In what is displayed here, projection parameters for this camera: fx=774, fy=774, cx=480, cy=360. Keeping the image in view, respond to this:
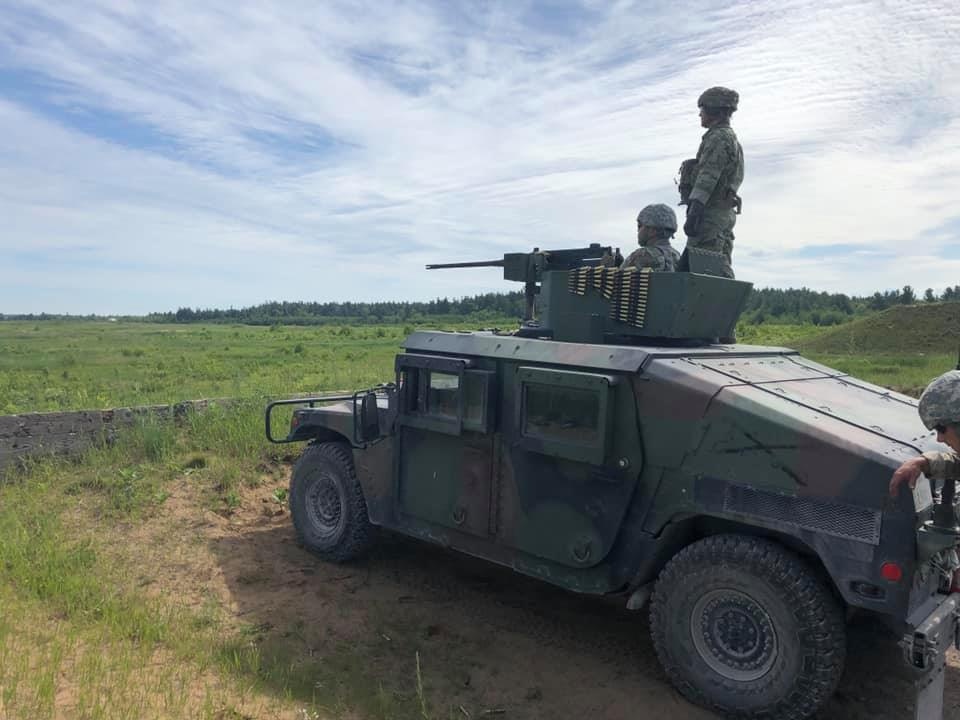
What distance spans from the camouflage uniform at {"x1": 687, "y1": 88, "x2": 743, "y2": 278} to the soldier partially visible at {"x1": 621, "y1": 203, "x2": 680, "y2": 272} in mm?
276

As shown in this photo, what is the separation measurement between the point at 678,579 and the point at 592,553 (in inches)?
20.4

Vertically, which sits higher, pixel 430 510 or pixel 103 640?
pixel 430 510

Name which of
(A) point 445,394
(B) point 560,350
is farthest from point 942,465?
(A) point 445,394

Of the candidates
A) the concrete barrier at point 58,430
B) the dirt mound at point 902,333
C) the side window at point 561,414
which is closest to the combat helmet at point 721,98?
the side window at point 561,414

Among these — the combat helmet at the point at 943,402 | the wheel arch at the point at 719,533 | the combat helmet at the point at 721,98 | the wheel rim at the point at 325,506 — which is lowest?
the wheel rim at the point at 325,506

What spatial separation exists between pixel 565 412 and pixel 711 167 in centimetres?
231

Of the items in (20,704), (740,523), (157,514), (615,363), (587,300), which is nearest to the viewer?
(20,704)

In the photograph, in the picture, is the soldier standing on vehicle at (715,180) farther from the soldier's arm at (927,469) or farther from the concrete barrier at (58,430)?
the concrete barrier at (58,430)

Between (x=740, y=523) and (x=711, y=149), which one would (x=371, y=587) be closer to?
(x=740, y=523)

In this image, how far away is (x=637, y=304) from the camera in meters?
4.94

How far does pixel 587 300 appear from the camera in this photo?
520cm

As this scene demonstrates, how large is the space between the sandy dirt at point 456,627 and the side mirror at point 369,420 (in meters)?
1.11

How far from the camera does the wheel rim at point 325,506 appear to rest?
20.0 ft

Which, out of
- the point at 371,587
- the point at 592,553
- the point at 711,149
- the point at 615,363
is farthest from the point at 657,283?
the point at 371,587
